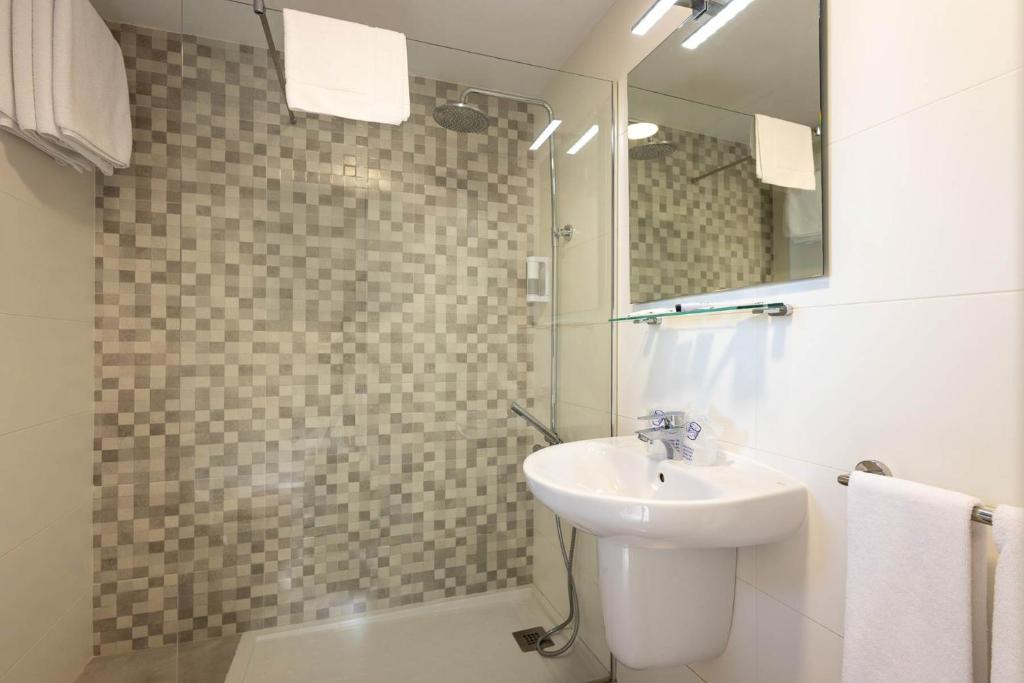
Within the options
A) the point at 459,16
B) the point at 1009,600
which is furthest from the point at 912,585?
the point at 459,16

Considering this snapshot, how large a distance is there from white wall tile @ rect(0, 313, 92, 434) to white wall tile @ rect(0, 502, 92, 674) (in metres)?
0.39

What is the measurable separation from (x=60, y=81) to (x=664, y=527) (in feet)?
6.58

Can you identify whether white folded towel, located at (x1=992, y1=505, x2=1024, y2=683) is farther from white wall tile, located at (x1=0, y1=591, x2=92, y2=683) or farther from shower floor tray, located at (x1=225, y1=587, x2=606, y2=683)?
white wall tile, located at (x1=0, y1=591, x2=92, y2=683)

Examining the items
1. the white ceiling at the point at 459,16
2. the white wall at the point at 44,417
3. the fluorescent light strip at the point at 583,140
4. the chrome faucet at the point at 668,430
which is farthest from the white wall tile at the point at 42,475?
the fluorescent light strip at the point at 583,140

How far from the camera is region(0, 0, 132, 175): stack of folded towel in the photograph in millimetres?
1262

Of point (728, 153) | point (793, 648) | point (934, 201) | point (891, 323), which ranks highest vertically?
point (728, 153)

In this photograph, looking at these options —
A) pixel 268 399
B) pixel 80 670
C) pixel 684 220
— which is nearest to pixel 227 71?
pixel 268 399

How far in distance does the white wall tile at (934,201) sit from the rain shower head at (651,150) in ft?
1.76

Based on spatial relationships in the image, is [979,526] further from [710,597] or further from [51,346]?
[51,346]

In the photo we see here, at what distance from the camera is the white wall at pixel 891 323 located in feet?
2.14

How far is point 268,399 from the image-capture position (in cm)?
127

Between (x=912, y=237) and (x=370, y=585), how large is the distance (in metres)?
1.55

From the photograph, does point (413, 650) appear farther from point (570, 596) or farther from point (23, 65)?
point (23, 65)

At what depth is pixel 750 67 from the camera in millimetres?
1110
